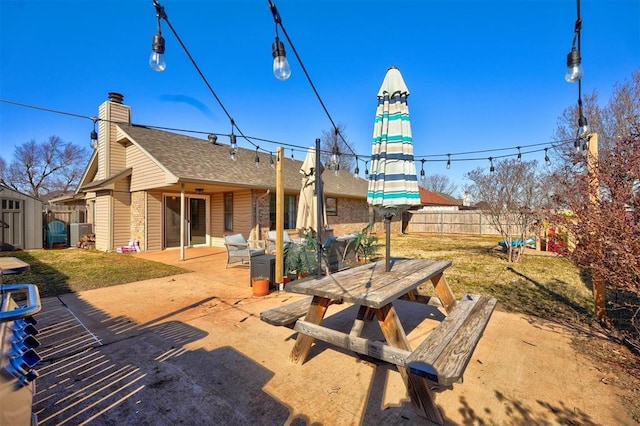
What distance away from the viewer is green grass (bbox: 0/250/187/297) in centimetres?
652

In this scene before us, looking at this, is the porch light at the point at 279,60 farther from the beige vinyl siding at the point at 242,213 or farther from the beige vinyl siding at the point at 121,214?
the beige vinyl siding at the point at 121,214

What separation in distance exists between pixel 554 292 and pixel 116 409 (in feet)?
23.4

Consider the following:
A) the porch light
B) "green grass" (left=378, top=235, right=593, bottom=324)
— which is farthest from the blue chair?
"green grass" (left=378, top=235, right=593, bottom=324)

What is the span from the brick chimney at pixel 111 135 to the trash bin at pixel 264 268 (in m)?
9.74

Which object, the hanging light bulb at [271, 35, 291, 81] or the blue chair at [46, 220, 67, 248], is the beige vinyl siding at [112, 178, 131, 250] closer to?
the blue chair at [46, 220, 67, 248]

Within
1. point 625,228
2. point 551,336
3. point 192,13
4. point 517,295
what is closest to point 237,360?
point 551,336

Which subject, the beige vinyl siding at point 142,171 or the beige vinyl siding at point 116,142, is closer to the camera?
the beige vinyl siding at point 142,171

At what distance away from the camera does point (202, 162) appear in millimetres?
11773

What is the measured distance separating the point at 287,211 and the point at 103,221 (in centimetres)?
750

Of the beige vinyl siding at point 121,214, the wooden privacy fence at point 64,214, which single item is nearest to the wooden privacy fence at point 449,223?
the beige vinyl siding at point 121,214

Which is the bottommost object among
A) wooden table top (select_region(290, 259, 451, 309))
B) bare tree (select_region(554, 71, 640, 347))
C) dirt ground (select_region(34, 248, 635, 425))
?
dirt ground (select_region(34, 248, 635, 425))

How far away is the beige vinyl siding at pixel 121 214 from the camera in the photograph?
467 inches

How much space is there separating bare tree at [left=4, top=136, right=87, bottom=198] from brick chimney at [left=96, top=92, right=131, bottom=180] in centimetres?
2454

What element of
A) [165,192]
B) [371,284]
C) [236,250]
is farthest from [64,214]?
[371,284]
